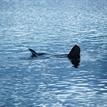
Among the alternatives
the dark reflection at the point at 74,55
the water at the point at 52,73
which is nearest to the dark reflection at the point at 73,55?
the dark reflection at the point at 74,55

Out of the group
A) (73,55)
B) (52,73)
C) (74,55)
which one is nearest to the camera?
(52,73)

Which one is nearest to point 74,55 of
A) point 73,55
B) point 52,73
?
point 73,55

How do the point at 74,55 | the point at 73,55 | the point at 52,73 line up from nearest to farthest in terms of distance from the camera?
1. the point at 52,73
2. the point at 74,55
3. the point at 73,55

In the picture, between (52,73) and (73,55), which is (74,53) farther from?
(52,73)

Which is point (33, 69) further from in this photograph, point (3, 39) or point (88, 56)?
point (3, 39)

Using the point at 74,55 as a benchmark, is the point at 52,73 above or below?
below

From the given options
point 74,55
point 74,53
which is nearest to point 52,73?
point 74,55

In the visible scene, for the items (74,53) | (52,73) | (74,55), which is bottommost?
(52,73)

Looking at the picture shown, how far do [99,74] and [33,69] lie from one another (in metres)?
7.67

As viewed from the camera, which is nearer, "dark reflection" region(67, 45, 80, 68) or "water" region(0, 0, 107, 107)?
"water" region(0, 0, 107, 107)

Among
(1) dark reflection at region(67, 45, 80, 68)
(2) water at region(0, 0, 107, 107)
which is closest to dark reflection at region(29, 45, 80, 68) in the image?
(1) dark reflection at region(67, 45, 80, 68)

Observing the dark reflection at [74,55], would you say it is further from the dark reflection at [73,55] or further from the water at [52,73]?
the water at [52,73]

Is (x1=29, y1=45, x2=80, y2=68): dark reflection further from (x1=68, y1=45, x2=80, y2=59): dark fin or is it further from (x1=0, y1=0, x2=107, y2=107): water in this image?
(x1=0, y1=0, x2=107, y2=107): water

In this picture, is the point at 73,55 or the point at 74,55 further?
the point at 73,55
